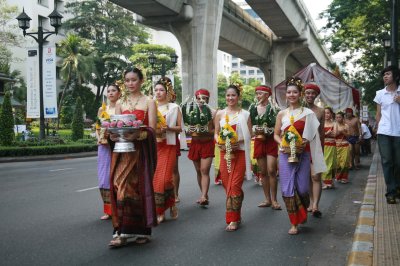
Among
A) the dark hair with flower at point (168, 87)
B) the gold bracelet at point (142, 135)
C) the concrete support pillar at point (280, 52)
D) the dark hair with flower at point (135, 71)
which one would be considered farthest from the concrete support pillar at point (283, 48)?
the gold bracelet at point (142, 135)

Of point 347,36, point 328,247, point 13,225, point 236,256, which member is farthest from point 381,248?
point 347,36

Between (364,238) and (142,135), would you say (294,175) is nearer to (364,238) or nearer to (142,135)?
(364,238)

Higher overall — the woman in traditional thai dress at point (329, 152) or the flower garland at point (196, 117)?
the flower garland at point (196, 117)

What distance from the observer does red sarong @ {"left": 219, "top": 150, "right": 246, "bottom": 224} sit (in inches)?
263

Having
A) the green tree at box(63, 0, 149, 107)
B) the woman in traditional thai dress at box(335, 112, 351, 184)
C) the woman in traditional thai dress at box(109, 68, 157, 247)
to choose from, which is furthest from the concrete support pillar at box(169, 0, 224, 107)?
the green tree at box(63, 0, 149, 107)

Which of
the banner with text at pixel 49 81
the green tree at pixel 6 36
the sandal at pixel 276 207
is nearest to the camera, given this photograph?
the sandal at pixel 276 207

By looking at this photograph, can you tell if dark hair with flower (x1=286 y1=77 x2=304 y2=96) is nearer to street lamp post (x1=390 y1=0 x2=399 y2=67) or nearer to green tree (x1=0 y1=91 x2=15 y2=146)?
street lamp post (x1=390 y1=0 x2=399 y2=67)

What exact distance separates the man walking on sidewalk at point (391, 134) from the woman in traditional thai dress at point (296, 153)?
1581 mm

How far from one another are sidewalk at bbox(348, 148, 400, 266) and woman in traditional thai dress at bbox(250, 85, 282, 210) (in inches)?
60.9

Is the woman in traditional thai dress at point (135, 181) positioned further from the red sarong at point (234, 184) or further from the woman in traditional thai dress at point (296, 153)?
the woman in traditional thai dress at point (296, 153)

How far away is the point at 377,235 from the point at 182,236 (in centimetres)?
227

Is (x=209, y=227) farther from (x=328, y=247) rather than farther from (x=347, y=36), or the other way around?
(x=347, y=36)

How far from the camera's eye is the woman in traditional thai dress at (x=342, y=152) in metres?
12.7

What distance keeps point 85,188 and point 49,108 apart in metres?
13.4
